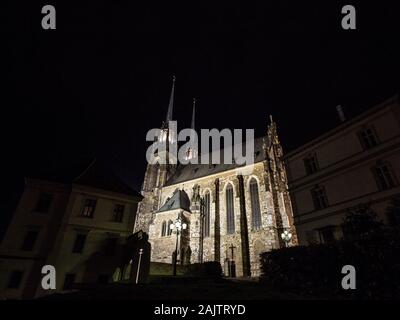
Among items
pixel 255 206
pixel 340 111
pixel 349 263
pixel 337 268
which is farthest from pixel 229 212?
pixel 349 263

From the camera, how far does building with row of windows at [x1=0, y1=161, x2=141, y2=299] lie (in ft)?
51.1

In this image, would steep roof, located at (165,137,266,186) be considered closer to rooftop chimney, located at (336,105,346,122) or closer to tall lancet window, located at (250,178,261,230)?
tall lancet window, located at (250,178,261,230)

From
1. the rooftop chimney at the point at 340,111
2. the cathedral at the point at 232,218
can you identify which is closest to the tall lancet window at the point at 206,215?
the cathedral at the point at 232,218

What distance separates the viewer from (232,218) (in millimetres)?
32344

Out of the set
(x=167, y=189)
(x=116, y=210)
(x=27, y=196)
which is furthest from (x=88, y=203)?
(x=167, y=189)

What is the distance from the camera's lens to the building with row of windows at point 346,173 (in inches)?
566

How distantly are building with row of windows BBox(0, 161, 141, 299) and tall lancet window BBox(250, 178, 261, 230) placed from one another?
17.2 m

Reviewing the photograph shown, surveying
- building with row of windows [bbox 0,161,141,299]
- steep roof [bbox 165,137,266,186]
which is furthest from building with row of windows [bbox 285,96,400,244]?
building with row of windows [bbox 0,161,141,299]

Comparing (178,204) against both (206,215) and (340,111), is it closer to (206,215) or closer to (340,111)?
(206,215)

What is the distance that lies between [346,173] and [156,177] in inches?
1530

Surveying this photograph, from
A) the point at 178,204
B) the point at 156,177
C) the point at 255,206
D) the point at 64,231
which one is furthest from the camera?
the point at 156,177

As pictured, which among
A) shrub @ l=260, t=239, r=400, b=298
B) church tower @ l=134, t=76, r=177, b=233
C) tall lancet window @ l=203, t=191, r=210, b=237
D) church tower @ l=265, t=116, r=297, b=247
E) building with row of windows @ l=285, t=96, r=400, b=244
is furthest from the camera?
church tower @ l=134, t=76, r=177, b=233
